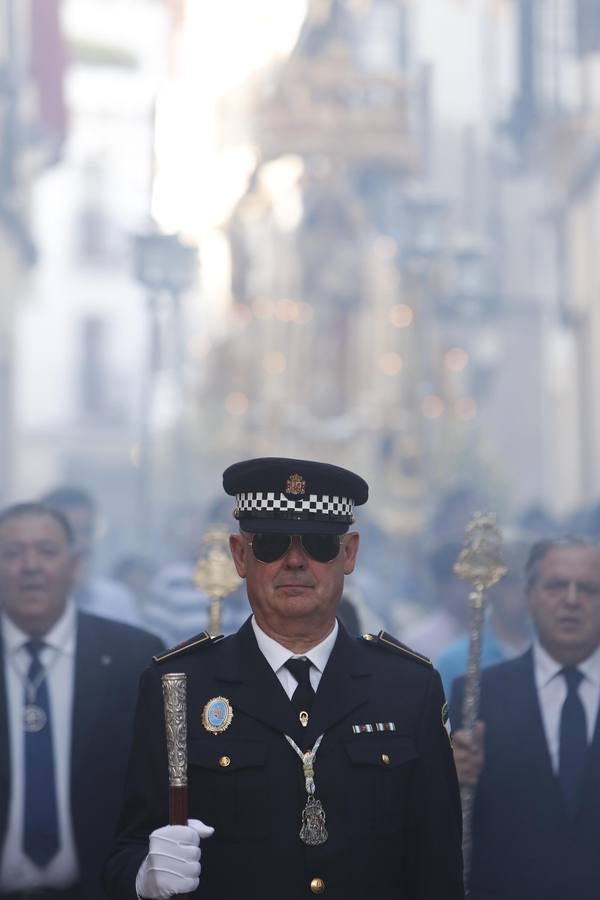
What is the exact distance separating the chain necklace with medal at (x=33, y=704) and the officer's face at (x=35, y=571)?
14cm

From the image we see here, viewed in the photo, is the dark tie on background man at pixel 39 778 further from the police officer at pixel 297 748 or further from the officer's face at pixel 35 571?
the police officer at pixel 297 748

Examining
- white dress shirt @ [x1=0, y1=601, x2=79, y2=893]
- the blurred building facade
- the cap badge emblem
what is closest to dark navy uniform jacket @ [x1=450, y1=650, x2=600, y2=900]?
white dress shirt @ [x1=0, y1=601, x2=79, y2=893]

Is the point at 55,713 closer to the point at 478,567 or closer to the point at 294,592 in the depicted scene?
the point at 478,567

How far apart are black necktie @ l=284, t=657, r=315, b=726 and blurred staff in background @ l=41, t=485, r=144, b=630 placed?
399 cm

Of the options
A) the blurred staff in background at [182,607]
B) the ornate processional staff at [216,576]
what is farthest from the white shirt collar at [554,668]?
the blurred staff in background at [182,607]

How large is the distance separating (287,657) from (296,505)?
306 mm

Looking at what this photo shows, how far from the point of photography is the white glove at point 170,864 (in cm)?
281

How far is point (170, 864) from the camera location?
282 cm

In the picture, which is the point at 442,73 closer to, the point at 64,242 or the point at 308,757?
the point at 64,242

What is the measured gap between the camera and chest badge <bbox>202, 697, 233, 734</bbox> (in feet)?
10.1

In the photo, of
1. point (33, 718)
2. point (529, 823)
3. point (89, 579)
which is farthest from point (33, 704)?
point (89, 579)

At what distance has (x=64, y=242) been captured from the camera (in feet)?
131

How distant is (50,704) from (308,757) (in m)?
1.89

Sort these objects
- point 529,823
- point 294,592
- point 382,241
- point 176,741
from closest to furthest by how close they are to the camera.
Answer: point 176,741
point 294,592
point 529,823
point 382,241
